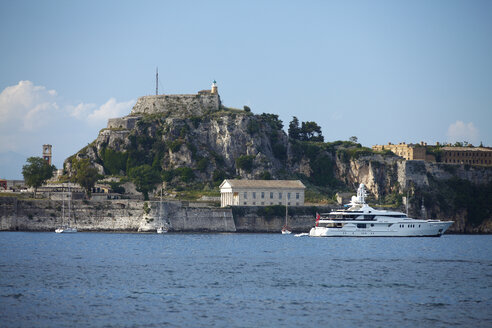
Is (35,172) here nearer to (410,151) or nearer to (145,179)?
(145,179)

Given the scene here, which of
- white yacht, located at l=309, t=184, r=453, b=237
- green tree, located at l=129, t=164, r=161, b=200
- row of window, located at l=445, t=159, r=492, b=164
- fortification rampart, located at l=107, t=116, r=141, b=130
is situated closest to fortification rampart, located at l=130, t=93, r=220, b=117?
fortification rampart, located at l=107, t=116, r=141, b=130

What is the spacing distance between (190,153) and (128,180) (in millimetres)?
11308

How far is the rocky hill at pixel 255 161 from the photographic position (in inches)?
5182

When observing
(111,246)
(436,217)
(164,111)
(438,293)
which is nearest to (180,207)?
(111,246)

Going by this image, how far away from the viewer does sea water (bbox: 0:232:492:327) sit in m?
41.5

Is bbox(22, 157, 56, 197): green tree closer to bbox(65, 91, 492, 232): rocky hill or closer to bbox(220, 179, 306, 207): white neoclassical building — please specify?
bbox(65, 91, 492, 232): rocky hill

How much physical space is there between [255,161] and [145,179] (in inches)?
732

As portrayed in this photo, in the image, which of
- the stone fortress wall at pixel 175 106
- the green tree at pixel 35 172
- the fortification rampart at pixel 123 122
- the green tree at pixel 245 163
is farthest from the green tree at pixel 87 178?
the green tree at pixel 245 163

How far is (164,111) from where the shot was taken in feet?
472

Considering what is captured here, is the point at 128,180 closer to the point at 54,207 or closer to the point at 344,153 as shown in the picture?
the point at 54,207

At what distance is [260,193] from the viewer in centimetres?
11912

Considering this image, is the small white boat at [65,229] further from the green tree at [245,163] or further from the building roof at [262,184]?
the green tree at [245,163]

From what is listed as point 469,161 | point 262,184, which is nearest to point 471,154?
point 469,161

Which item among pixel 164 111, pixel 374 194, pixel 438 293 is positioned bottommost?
pixel 438 293
